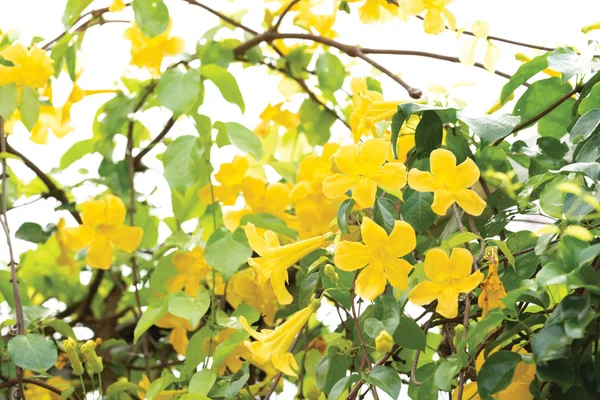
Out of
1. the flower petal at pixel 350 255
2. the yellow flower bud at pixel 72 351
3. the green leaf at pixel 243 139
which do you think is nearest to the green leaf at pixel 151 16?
the green leaf at pixel 243 139

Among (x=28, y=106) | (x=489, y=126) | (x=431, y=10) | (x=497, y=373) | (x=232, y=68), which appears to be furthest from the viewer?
(x=232, y=68)

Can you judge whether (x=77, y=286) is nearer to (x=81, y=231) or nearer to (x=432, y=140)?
(x=81, y=231)

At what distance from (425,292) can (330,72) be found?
0.59 meters

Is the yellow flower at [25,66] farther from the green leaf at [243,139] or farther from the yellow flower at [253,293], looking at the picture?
the yellow flower at [253,293]

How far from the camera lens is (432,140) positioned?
676 millimetres

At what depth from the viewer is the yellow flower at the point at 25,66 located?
3.03ft

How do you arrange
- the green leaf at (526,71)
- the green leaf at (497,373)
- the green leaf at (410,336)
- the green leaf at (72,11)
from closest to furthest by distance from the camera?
1. the green leaf at (497,373)
2. the green leaf at (410,336)
3. the green leaf at (526,71)
4. the green leaf at (72,11)

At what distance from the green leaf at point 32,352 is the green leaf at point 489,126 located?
51 centimetres

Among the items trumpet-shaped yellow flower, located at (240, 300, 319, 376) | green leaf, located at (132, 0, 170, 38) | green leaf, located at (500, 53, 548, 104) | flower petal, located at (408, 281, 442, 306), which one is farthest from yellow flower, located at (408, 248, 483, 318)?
green leaf, located at (132, 0, 170, 38)

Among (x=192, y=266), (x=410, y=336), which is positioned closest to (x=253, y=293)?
(x=192, y=266)

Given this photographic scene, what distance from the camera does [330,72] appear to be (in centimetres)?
112

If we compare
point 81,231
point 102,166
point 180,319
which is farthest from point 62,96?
point 180,319

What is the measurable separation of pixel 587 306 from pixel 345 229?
20 centimetres

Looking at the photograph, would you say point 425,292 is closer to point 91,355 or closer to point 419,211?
point 419,211
